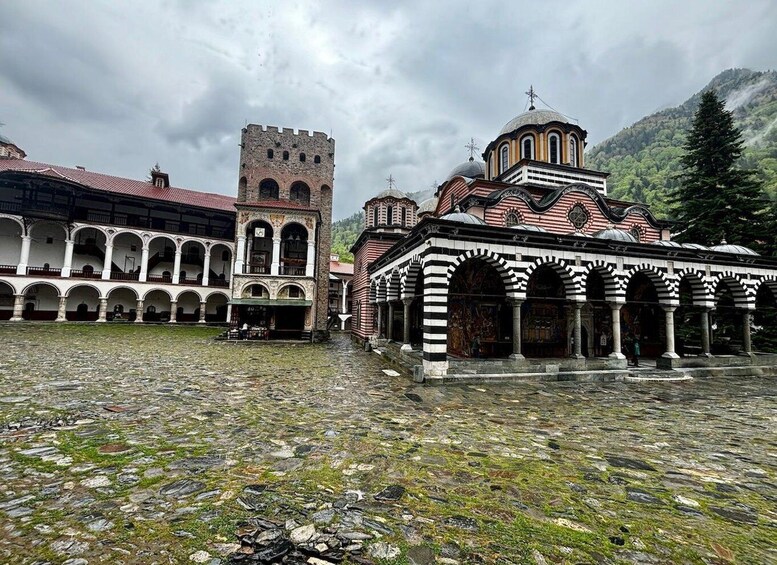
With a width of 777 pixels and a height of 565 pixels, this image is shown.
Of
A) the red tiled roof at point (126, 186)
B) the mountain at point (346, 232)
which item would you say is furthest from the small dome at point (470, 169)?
the mountain at point (346, 232)

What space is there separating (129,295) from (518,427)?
38646 mm

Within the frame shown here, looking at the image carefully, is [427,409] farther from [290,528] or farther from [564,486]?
[290,528]

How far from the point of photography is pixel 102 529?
2945mm

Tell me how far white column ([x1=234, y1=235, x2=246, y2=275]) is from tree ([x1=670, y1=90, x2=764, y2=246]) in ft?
96.8

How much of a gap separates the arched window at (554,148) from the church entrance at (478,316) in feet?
29.9

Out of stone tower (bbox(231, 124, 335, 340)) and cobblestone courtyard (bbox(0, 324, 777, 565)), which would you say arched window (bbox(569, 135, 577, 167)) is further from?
stone tower (bbox(231, 124, 335, 340))

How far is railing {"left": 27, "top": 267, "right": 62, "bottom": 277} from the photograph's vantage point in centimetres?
2867

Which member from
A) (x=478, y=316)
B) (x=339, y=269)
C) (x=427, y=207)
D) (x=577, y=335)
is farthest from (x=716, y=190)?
(x=339, y=269)

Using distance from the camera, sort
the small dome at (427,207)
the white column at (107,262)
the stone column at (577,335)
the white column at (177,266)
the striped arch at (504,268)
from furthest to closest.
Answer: the white column at (177,266)
the small dome at (427,207)
the white column at (107,262)
the stone column at (577,335)
the striped arch at (504,268)

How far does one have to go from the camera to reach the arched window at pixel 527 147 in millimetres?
19938

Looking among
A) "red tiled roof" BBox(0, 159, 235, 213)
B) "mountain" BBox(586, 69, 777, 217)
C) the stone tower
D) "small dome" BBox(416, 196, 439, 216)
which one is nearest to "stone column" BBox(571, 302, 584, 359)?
the stone tower

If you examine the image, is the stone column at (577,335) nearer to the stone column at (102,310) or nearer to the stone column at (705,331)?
the stone column at (705,331)

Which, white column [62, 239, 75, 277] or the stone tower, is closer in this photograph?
the stone tower

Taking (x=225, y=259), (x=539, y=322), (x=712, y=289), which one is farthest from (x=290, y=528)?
(x=225, y=259)
